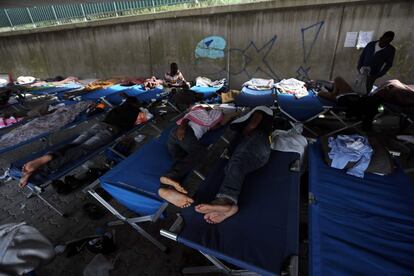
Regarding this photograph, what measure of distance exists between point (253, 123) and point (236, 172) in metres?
0.71

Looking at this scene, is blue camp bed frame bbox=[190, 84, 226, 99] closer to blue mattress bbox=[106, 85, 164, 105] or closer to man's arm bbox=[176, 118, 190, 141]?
blue mattress bbox=[106, 85, 164, 105]

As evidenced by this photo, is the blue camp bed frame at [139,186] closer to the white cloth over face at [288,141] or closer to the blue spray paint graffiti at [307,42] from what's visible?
the white cloth over face at [288,141]

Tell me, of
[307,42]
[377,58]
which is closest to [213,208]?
[377,58]

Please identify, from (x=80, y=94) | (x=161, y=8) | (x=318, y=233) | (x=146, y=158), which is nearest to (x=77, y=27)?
(x=161, y=8)

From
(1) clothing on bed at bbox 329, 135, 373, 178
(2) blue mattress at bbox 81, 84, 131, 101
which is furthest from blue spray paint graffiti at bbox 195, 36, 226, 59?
(1) clothing on bed at bbox 329, 135, 373, 178

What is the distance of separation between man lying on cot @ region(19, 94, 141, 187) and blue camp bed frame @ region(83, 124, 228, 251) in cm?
79

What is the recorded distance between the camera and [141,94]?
559 cm

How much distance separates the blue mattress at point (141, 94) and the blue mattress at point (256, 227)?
3.67 metres

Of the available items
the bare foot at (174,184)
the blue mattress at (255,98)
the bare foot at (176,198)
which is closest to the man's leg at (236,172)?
the bare foot at (176,198)

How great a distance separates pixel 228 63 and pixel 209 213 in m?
6.04

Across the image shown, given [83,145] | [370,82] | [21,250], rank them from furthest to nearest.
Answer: [370,82], [83,145], [21,250]

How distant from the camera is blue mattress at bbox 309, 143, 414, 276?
1.43 metres

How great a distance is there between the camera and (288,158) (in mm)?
2365

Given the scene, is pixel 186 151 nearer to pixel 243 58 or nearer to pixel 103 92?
pixel 103 92
